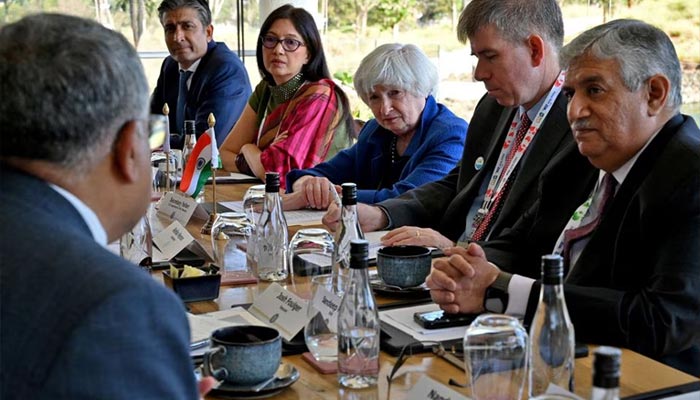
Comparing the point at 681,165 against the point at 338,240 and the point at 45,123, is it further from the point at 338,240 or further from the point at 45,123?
the point at 45,123

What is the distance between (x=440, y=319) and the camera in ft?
6.12

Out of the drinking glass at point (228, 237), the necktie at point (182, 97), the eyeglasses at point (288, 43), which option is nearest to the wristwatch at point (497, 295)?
the drinking glass at point (228, 237)

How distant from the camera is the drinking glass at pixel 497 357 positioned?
143cm

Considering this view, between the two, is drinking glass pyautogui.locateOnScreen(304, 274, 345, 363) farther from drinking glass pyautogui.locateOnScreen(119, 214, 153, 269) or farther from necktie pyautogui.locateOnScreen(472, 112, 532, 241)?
necktie pyautogui.locateOnScreen(472, 112, 532, 241)

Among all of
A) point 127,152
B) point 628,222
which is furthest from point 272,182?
point 127,152

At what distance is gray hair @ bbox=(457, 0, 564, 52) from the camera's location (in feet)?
9.02

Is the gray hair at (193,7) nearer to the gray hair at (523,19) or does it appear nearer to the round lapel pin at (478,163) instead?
the round lapel pin at (478,163)

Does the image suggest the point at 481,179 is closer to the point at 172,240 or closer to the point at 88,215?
the point at 172,240

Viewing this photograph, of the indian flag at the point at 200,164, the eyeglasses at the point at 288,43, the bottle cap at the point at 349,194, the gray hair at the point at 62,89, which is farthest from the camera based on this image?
the eyeglasses at the point at 288,43

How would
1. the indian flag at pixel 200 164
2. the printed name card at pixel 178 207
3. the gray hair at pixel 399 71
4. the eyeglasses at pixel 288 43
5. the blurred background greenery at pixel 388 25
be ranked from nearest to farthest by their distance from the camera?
1. the printed name card at pixel 178 207
2. the indian flag at pixel 200 164
3. the gray hair at pixel 399 71
4. the eyeglasses at pixel 288 43
5. the blurred background greenery at pixel 388 25

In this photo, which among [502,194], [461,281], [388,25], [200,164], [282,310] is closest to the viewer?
[282,310]

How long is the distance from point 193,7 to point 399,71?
7.71ft

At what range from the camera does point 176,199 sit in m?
2.97

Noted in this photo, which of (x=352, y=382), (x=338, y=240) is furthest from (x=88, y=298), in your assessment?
(x=338, y=240)
